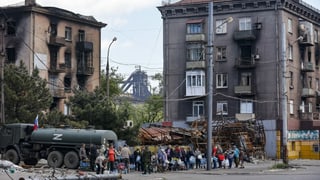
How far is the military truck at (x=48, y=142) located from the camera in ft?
123

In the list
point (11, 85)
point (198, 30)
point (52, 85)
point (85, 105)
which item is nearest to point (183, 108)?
point (198, 30)

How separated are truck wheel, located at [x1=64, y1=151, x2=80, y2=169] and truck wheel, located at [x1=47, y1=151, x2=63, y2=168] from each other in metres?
0.35

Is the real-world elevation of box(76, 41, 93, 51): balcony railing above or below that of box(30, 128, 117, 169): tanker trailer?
above

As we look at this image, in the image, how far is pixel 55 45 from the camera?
6769 centimetres

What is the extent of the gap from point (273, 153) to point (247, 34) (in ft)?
41.1

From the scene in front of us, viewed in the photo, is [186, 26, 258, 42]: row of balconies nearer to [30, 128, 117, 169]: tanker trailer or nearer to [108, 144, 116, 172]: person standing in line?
[30, 128, 117, 169]: tanker trailer

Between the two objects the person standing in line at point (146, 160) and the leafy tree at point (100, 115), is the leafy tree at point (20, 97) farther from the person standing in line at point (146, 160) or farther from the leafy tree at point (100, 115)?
the person standing in line at point (146, 160)

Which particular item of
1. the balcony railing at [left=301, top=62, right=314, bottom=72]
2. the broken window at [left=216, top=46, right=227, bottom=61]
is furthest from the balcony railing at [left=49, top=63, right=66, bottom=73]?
the balcony railing at [left=301, top=62, right=314, bottom=72]

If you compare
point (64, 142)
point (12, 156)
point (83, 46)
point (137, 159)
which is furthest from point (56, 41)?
point (137, 159)

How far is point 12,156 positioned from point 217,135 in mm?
21554

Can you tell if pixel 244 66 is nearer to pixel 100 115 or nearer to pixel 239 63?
pixel 239 63

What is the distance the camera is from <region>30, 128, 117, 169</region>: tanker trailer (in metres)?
37.4

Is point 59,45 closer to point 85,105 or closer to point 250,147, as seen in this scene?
point 85,105

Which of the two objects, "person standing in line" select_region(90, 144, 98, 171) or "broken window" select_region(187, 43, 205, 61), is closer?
"person standing in line" select_region(90, 144, 98, 171)
